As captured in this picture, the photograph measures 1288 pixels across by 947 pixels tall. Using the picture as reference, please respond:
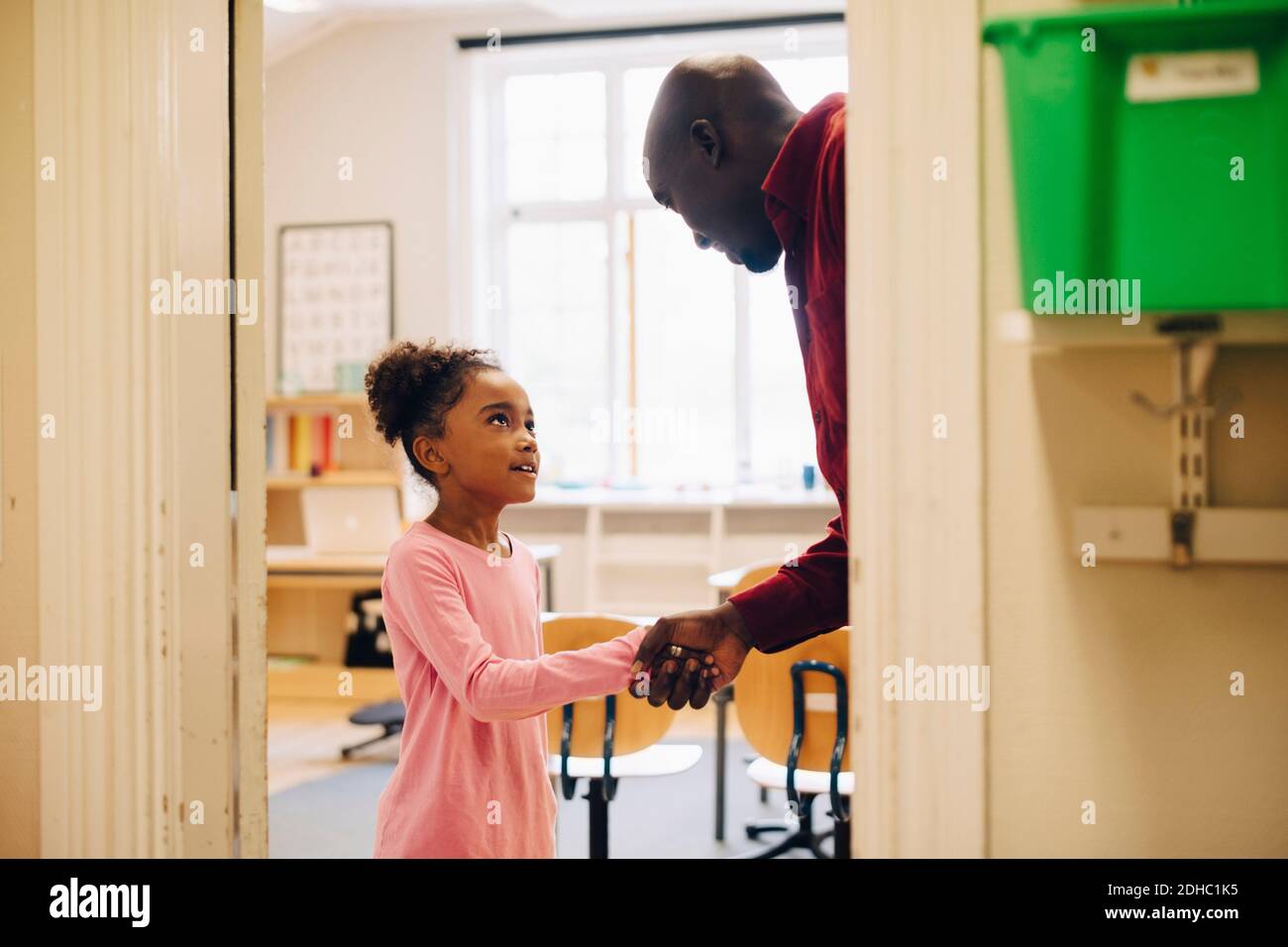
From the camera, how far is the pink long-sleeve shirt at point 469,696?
123cm

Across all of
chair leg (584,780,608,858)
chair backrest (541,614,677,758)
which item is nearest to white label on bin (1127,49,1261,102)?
chair backrest (541,614,677,758)

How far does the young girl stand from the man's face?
349mm

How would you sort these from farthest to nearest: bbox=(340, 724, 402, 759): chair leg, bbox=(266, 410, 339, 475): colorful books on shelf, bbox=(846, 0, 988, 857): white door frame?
1. bbox=(266, 410, 339, 475): colorful books on shelf
2. bbox=(340, 724, 402, 759): chair leg
3. bbox=(846, 0, 988, 857): white door frame

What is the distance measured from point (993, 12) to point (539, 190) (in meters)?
4.82

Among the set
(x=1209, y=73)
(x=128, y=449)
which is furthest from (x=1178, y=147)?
(x=128, y=449)

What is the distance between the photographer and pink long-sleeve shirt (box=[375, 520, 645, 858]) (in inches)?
48.4

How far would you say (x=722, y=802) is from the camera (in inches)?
119

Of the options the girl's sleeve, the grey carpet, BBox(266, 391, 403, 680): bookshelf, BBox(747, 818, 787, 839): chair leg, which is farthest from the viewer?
BBox(266, 391, 403, 680): bookshelf

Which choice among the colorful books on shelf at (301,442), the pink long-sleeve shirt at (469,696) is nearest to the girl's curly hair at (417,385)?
the pink long-sleeve shirt at (469,696)

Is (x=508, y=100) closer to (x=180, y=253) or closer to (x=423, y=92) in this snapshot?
(x=423, y=92)

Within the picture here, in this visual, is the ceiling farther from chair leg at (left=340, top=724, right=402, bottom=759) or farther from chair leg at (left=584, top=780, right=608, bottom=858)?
chair leg at (left=584, top=780, right=608, bottom=858)

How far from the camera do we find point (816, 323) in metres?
1.18

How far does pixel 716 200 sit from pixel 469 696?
2.33 ft
